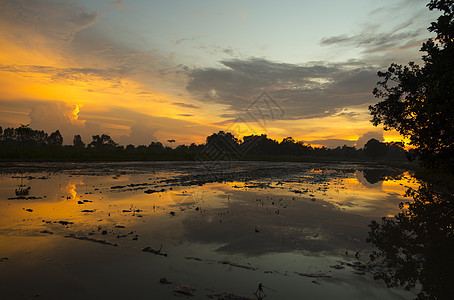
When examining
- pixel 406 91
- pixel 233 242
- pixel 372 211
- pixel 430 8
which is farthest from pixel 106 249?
pixel 406 91

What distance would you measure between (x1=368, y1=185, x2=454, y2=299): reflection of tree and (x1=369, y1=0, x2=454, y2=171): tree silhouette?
7.42m

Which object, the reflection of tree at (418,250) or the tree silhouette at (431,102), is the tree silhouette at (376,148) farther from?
the reflection of tree at (418,250)

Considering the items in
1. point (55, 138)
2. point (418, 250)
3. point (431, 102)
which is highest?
point (55, 138)

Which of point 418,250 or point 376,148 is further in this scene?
point 376,148

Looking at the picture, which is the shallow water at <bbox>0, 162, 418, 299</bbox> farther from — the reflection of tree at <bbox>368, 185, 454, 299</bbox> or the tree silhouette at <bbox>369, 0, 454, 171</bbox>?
the tree silhouette at <bbox>369, 0, 454, 171</bbox>

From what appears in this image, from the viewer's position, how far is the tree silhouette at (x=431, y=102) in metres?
17.1

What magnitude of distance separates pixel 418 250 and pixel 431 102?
13911 millimetres

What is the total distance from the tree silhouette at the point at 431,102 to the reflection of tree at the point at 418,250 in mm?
7418

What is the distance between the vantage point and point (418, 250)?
8406 millimetres

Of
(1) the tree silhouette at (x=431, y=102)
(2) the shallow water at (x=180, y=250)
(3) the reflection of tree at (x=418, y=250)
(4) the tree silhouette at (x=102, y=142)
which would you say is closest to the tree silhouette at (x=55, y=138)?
(4) the tree silhouette at (x=102, y=142)

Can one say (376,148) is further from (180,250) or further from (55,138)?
(55,138)

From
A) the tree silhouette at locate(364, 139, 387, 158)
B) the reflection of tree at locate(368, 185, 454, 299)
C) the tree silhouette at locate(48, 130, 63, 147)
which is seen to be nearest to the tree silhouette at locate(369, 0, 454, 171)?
the reflection of tree at locate(368, 185, 454, 299)

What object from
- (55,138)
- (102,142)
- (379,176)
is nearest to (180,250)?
(379,176)

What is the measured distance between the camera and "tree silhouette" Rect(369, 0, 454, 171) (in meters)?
17.1
